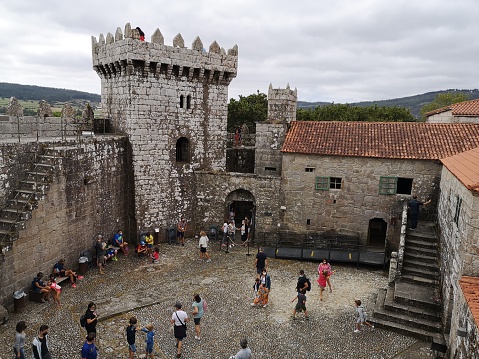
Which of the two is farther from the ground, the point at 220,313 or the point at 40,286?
the point at 40,286

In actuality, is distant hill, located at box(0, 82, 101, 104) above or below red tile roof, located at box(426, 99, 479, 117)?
above

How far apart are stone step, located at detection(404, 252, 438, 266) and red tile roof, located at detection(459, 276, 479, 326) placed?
4.83 metres

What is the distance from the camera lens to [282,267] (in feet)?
52.0

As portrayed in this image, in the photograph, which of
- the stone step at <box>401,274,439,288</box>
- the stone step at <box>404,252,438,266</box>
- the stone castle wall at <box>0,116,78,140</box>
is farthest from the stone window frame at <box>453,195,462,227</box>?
the stone castle wall at <box>0,116,78,140</box>

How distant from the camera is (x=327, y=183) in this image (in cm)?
1753

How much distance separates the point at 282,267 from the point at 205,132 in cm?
777

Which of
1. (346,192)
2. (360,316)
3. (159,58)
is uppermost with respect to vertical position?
(159,58)

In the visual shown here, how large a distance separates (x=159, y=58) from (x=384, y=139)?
10.8 meters

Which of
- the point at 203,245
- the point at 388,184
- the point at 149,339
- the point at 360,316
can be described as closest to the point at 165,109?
the point at 203,245

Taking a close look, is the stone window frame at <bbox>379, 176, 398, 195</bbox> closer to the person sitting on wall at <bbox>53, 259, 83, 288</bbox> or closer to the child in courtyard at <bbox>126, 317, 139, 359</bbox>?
the child in courtyard at <bbox>126, 317, 139, 359</bbox>

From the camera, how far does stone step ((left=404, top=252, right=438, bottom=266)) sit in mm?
13345

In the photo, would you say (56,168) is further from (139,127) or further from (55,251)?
(139,127)

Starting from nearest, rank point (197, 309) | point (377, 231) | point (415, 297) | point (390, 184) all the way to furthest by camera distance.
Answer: point (197, 309) < point (415, 297) < point (390, 184) < point (377, 231)

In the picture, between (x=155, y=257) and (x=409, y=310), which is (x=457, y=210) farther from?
(x=155, y=257)
